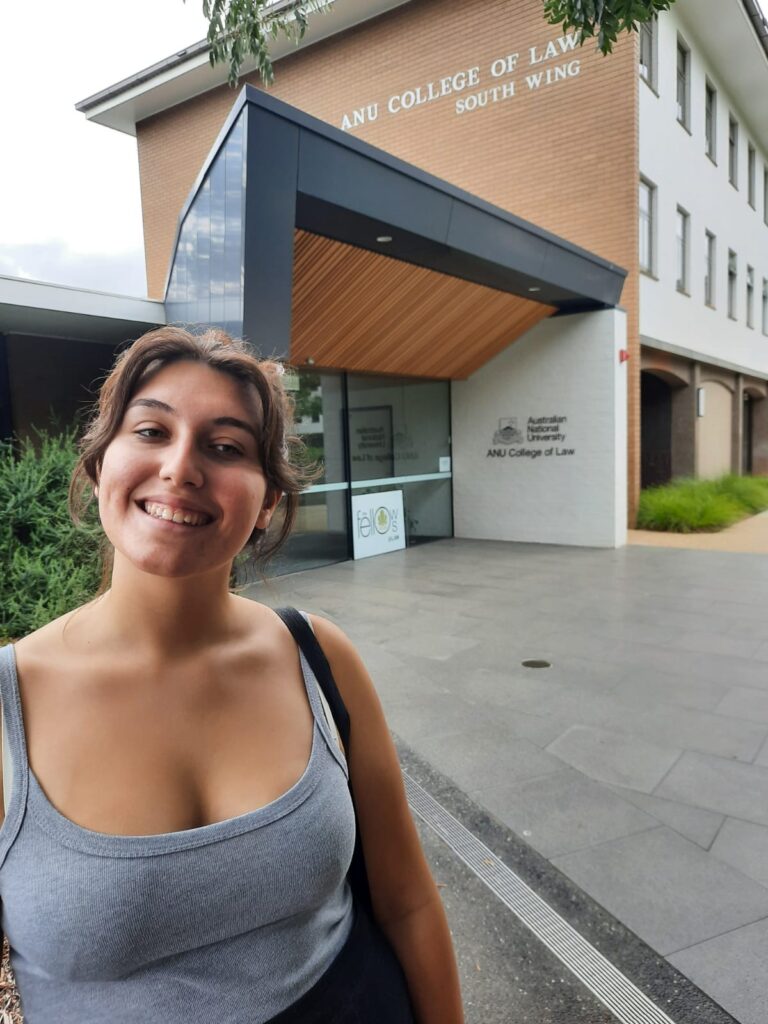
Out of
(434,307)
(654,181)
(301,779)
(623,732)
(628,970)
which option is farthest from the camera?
(654,181)

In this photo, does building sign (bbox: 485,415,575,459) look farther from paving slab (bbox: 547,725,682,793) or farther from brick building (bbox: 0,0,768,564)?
paving slab (bbox: 547,725,682,793)

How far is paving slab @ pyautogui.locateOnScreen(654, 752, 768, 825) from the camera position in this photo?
11.3 ft

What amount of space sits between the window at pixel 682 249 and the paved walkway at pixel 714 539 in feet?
18.8

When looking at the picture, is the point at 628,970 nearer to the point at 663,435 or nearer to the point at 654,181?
the point at 654,181

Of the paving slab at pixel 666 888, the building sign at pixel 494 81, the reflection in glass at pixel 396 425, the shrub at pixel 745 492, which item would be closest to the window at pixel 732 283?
the shrub at pixel 745 492

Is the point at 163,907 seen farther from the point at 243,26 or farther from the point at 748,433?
the point at 748,433

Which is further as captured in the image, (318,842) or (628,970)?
(628,970)

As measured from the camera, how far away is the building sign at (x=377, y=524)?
37.9 ft

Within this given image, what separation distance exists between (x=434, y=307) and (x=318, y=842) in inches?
387

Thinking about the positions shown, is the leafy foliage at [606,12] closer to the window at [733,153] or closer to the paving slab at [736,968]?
the paving slab at [736,968]

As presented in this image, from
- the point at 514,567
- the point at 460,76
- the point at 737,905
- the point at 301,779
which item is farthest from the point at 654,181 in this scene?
the point at 301,779

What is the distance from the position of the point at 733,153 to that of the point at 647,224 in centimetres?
809

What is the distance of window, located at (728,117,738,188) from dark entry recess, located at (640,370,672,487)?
6832 mm

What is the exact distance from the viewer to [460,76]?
13.7m
